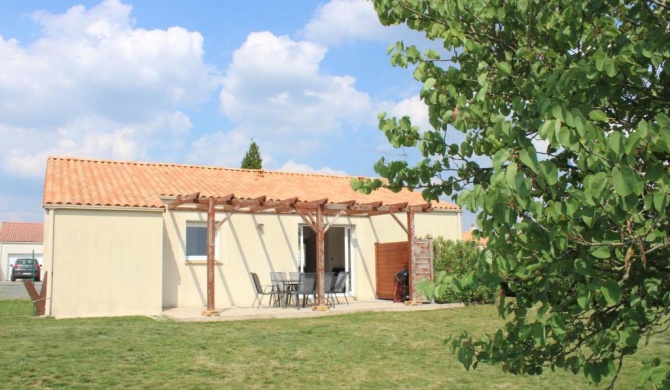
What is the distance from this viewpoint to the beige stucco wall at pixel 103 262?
49.0 feet

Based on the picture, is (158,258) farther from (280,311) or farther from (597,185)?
(597,185)

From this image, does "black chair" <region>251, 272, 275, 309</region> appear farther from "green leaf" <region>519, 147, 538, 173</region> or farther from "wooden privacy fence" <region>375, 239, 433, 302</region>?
"green leaf" <region>519, 147, 538, 173</region>

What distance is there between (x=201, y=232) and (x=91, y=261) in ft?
10.5

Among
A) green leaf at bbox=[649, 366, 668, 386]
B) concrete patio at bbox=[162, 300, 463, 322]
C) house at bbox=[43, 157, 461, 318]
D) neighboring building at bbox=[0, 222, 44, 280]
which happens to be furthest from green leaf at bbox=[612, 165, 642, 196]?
neighboring building at bbox=[0, 222, 44, 280]

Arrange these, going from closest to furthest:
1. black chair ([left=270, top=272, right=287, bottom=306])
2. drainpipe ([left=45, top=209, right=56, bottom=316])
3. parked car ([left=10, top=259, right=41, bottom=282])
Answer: drainpipe ([left=45, top=209, right=56, bottom=316]) → black chair ([left=270, top=272, right=287, bottom=306]) → parked car ([left=10, top=259, right=41, bottom=282])

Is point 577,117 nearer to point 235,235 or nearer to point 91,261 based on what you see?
point 91,261

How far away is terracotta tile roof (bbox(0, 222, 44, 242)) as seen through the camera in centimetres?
5556

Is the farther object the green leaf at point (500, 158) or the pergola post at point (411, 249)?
the pergola post at point (411, 249)

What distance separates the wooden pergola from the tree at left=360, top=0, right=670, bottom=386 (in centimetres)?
1180

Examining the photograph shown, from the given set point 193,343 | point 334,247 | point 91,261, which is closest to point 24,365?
point 193,343

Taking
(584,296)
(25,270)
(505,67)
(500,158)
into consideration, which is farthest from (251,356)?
(25,270)

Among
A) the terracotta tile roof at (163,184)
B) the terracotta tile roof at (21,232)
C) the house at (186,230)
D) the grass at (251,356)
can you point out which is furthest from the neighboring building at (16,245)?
the grass at (251,356)

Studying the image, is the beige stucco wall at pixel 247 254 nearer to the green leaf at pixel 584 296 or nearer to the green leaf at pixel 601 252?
the green leaf at pixel 584 296

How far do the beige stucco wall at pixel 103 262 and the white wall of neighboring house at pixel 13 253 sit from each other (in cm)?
4263
